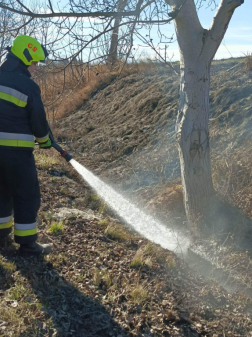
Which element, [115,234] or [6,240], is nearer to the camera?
[6,240]

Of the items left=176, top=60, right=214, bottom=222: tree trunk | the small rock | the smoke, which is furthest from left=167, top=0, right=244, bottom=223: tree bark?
the small rock

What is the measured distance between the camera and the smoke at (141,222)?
17.5ft

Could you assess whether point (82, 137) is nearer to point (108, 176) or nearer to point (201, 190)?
point (108, 176)

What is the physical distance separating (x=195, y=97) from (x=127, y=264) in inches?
97.7

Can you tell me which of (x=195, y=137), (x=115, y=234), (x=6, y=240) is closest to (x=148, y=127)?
(x=195, y=137)

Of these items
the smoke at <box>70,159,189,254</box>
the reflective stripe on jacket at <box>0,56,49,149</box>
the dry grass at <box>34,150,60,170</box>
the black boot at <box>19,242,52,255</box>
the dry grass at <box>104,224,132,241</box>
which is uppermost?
the reflective stripe on jacket at <box>0,56,49,149</box>

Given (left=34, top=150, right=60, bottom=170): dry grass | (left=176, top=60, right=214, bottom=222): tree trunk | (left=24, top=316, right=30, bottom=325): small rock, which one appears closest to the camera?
(left=24, top=316, right=30, bottom=325): small rock

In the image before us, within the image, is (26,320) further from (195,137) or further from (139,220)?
(139,220)

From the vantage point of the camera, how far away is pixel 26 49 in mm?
3521

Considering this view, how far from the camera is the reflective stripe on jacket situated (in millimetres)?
3441

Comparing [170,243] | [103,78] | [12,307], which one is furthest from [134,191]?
[103,78]

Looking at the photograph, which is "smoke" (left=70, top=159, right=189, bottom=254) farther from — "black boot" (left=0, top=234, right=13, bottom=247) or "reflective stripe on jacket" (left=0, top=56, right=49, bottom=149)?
"reflective stripe on jacket" (left=0, top=56, right=49, bottom=149)

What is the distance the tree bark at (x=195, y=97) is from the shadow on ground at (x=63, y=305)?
2.45 metres

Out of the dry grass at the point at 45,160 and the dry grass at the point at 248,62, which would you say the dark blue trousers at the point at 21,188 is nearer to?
the dry grass at the point at 45,160
